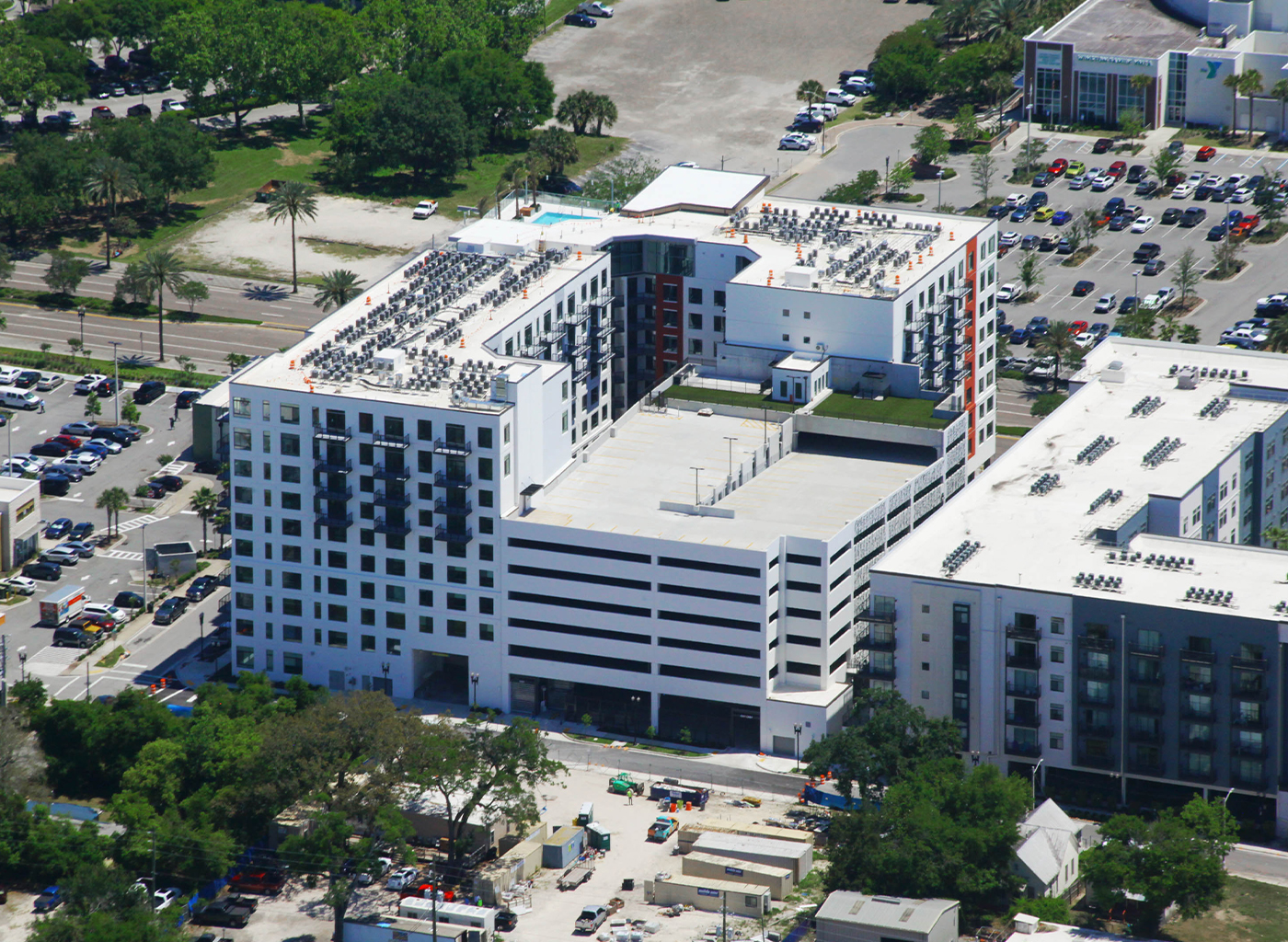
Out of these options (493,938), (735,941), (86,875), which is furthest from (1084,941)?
(86,875)

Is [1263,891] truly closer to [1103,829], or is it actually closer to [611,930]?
[1103,829]

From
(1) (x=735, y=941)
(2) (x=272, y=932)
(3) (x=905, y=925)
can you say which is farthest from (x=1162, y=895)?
(2) (x=272, y=932)

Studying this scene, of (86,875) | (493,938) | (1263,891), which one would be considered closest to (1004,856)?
(1263,891)

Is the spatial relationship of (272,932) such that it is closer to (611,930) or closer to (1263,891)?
(611,930)

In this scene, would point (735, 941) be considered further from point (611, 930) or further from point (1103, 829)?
point (1103, 829)

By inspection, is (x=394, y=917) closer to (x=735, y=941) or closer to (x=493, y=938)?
(x=493, y=938)
